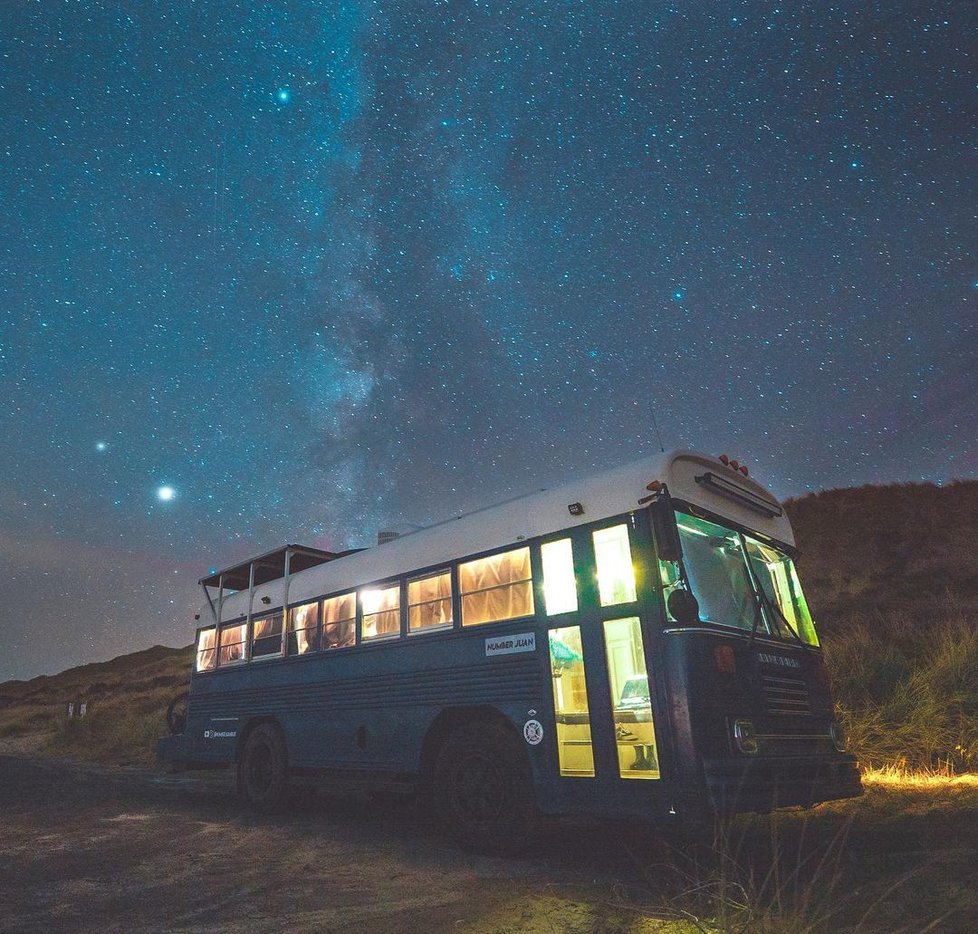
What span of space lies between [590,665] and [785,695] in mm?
1650

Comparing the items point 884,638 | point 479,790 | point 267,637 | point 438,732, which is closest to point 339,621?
point 267,637

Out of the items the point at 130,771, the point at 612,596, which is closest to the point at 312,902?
the point at 612,596

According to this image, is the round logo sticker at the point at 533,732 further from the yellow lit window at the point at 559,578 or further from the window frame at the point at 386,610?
the window frame at the point at 386,610

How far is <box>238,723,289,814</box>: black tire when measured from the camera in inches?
339

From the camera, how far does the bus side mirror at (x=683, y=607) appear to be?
15.8ft

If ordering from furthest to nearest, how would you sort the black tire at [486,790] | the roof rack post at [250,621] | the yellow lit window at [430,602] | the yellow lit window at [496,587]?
the roof rack post at [250,621], the yellow lit window at [430,602], the yellow lit window at [496,587], the black tire at [486,790]

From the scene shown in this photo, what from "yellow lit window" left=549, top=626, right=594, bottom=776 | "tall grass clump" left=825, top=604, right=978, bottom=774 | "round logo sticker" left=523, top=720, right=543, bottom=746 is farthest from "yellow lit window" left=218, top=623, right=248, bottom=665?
"tall grass clump" left=825, top=604, right=978, bottom=774

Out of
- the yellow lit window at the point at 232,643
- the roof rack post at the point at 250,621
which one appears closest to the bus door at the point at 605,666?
the roof rack post at the point at 250,621

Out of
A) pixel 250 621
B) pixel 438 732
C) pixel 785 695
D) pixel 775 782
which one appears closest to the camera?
pixel 775 782

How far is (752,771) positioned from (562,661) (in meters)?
1.65

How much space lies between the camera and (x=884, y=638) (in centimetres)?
1293

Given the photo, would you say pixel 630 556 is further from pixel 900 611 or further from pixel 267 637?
pixel 900 611

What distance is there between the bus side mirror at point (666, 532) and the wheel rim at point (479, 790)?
2.44 m

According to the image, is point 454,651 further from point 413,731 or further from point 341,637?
point 341,637
